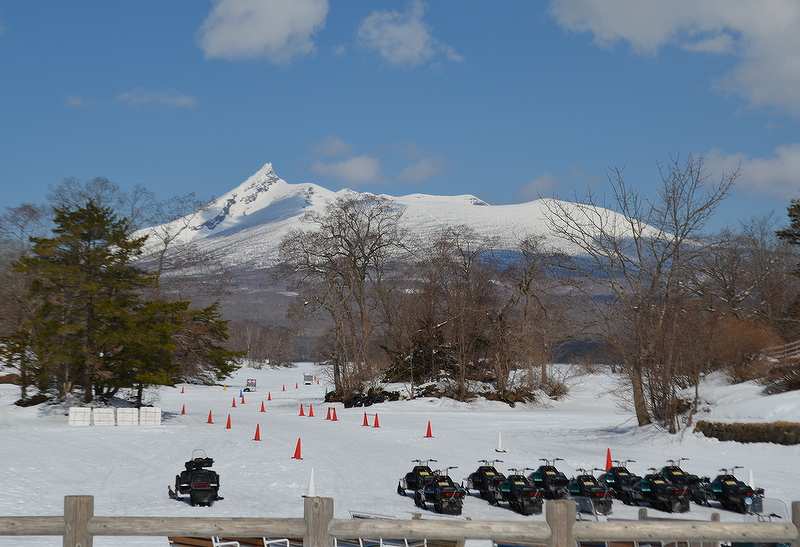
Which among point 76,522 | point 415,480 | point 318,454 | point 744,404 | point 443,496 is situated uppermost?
point 744,404

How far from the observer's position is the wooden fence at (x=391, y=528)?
8.45 metres

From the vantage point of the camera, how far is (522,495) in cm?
1947

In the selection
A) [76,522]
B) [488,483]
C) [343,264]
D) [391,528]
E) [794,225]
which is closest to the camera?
[391,528]

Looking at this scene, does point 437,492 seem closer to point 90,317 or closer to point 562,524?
point 562,524

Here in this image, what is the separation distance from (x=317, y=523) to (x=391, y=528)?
0.70m

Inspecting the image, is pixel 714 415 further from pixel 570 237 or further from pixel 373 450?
pixel 373 450

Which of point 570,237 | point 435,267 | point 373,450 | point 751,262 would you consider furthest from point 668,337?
point 751,262

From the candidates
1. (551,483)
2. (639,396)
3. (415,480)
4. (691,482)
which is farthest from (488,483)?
(639,396)

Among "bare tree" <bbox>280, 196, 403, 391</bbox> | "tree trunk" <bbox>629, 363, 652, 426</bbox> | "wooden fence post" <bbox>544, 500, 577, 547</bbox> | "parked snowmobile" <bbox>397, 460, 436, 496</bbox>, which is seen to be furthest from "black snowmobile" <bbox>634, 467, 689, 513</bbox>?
"bare tree" <bbox>280, 196, 403, 391</bbox>

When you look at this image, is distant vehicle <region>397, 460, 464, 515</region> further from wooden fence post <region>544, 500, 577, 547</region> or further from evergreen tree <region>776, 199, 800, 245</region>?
evergreen tree <region>776, 199, 800, 245</region>

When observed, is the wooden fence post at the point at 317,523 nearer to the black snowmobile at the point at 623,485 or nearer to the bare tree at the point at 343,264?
the black snowmobile at the point at 623,485

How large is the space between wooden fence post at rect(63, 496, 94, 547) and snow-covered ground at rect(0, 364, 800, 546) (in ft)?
20.4

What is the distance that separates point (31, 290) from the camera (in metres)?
43.7

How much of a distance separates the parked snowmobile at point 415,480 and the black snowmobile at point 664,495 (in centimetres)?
478
